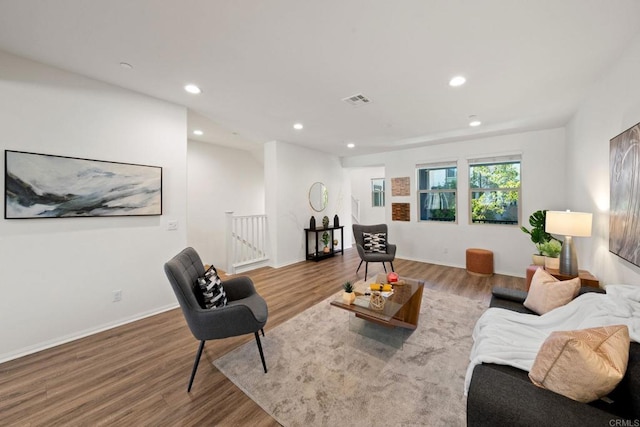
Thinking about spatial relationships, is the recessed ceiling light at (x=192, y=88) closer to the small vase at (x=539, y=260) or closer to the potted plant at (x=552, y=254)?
the potted plant at (x=552, y=254)

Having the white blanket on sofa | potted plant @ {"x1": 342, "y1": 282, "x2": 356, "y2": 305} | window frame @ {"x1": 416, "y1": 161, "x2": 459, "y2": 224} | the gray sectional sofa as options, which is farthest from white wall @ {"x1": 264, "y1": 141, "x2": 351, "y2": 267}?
the gray sectional sofa

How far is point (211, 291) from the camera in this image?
81.0 inches

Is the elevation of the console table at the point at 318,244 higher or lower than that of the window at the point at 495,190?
lower

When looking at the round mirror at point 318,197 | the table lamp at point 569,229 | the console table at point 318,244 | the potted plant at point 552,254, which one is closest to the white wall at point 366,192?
the console table at point 318,244

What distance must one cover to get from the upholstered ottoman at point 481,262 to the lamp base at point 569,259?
175 cm

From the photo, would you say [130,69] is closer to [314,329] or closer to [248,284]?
[248,284]

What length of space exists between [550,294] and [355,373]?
5.54ft

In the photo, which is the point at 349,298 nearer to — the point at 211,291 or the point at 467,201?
the point at 211,291

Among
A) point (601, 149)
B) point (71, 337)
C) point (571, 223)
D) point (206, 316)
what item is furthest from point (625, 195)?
point (71, 337)

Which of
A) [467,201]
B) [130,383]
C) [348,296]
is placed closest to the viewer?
[130,383]

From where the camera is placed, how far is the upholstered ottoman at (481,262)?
4.41m

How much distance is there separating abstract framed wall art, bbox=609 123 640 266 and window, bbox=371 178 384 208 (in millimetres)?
5960

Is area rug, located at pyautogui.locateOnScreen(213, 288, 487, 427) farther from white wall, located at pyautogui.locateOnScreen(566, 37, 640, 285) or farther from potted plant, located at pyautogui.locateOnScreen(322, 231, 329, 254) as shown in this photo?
potted plant, located at pyautogui.locateOnScreen(322, 231, 329, 254)

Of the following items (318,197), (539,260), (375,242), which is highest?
(318,197)
